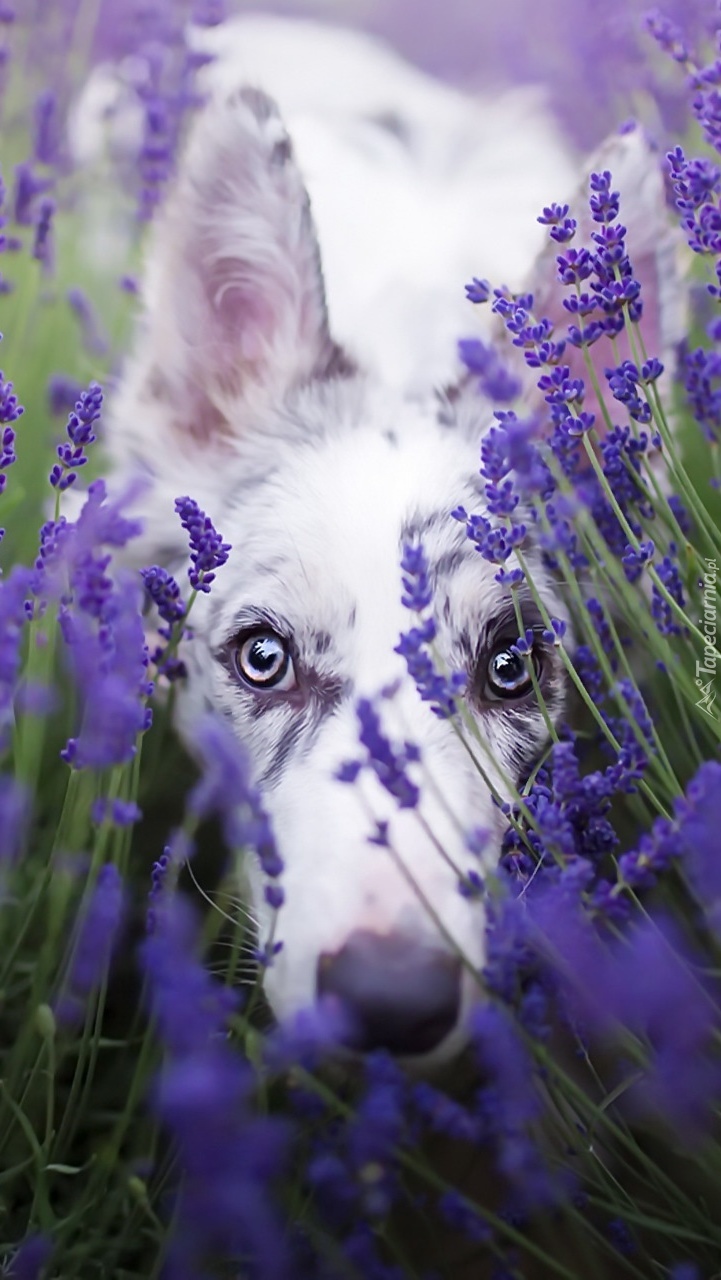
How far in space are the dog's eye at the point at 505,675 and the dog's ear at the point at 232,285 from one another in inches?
28.6

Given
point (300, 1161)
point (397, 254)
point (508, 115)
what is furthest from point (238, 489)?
point (508, 115)

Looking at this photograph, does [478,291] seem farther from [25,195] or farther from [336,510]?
[25,195]

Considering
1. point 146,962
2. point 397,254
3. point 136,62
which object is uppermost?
point 136,62

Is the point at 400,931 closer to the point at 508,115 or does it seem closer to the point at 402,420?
the point at 402,420

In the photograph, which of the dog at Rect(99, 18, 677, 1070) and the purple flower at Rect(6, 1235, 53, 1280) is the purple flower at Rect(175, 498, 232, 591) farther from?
the purple flower at Rect(6, 1235, 53, 1280)

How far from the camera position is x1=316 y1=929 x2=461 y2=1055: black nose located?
45.4 inches

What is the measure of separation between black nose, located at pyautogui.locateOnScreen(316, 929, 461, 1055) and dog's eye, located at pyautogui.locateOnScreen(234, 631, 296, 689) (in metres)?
0.59

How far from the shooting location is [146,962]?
33.3 inches

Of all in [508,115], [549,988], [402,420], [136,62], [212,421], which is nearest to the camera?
[549,988]

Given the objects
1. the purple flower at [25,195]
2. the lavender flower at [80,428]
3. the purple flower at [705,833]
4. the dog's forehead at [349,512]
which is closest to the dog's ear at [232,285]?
the dog's forehead at [349,512]

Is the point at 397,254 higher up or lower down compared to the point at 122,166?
lower down

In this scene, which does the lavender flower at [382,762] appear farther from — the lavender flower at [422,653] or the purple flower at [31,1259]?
the purple flower at [31,1259]

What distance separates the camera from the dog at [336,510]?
1.27m

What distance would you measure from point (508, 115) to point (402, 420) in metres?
1.67
